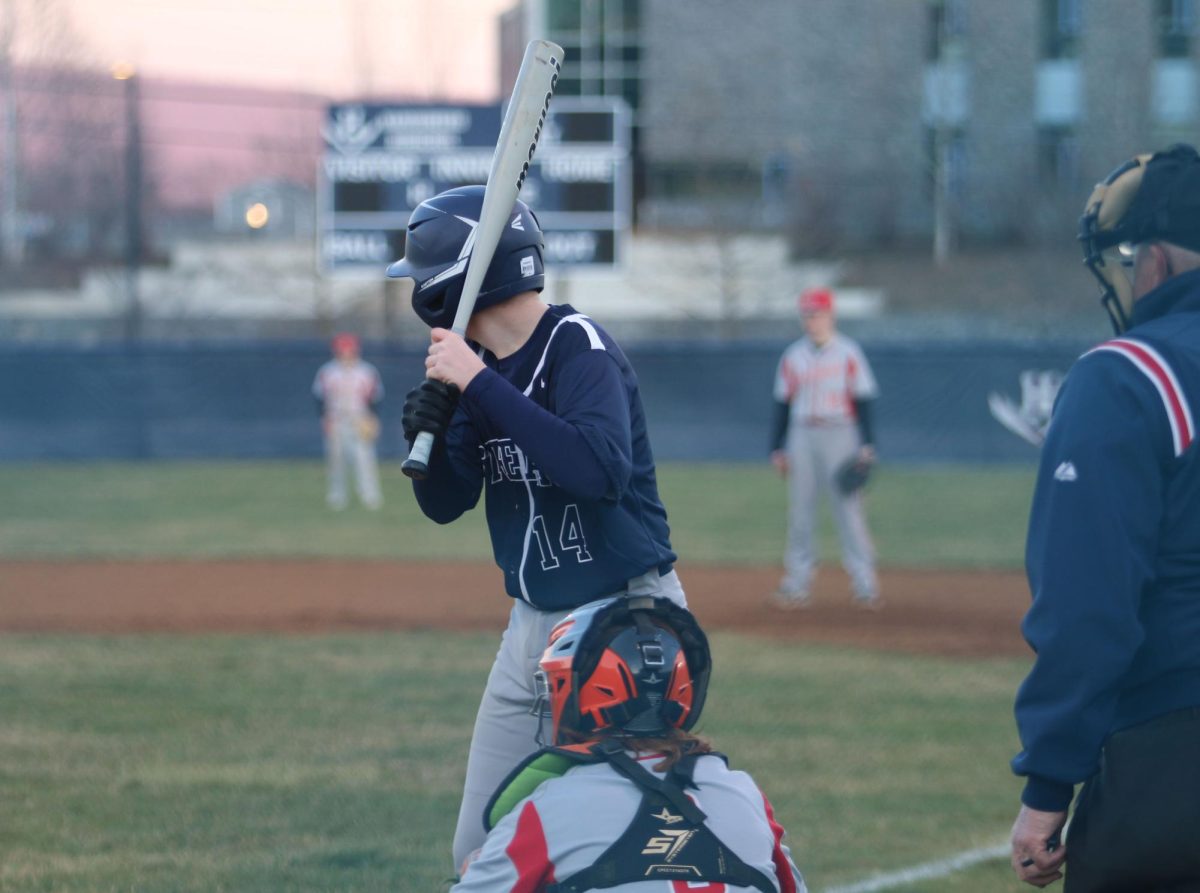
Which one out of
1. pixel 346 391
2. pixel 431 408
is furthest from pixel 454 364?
pixel 346 391

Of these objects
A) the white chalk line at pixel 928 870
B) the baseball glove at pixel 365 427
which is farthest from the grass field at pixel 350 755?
the baseball glove at pixel 365 427

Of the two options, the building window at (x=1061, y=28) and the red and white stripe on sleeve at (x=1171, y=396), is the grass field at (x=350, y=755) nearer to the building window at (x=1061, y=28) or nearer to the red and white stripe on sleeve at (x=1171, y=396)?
the red and white stripe on sleeve at (x=1171, y=396)

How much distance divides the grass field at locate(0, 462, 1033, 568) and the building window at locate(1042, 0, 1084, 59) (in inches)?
642

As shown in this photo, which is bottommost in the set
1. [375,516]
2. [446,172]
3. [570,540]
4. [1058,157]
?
[375,516]

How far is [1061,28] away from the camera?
36.0m

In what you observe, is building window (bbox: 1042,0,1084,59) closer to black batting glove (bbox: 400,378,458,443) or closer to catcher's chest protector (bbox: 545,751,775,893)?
black batting glove (bbox: 400,378,458,443)

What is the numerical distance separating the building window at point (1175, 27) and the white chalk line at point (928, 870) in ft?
102

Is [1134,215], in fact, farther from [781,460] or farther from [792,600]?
[792,600]

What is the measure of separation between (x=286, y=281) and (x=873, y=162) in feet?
51.4

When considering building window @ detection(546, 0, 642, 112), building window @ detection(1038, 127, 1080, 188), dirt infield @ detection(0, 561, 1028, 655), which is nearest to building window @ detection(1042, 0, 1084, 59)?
building window @ detection(1038, 127, 1080, 188)

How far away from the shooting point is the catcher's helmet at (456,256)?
3244 millimetres

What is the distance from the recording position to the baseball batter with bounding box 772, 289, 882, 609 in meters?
10.5

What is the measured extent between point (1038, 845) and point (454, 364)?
1.43m

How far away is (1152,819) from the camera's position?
2.41 metres
